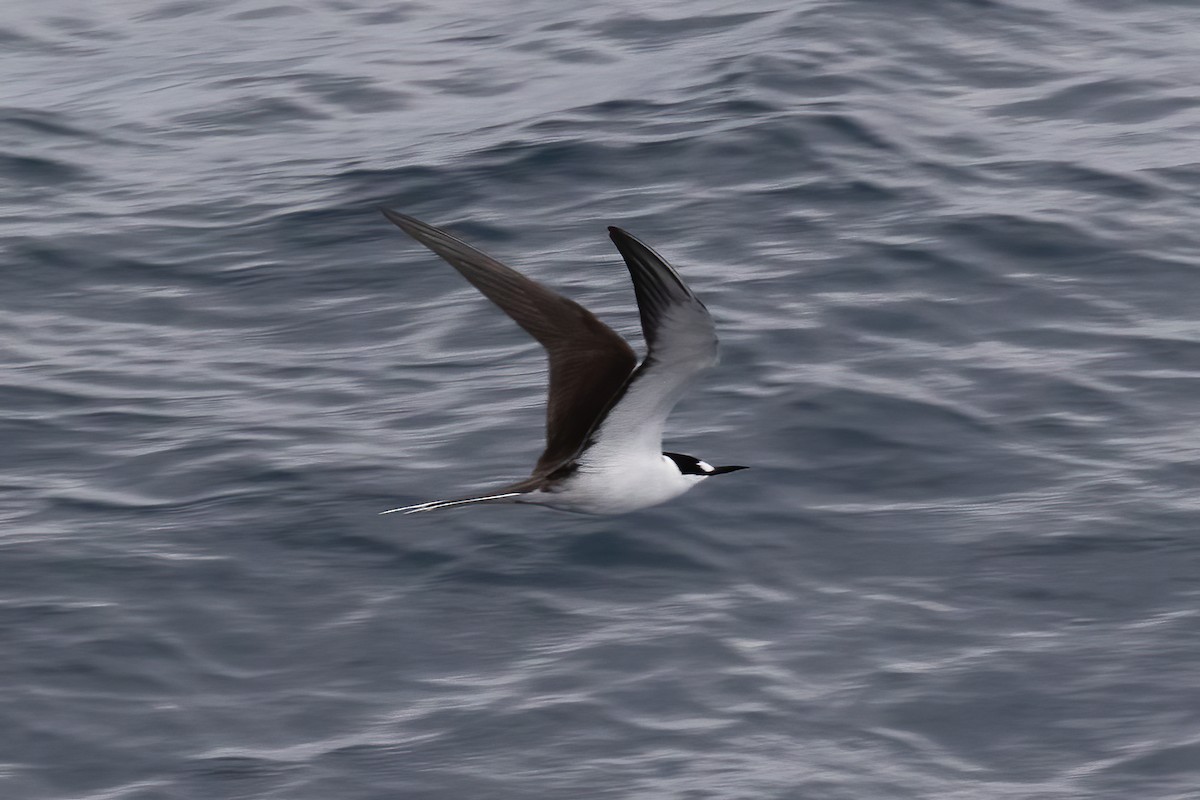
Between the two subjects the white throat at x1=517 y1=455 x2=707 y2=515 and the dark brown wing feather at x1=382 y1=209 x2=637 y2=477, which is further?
the dark brown wing feather at x1=382 y1=209 x2=637 y2=477

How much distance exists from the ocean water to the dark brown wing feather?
86 centimetres

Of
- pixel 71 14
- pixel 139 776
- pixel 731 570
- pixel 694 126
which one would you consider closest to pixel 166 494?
pixel 139 776

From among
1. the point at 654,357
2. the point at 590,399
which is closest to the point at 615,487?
the point at 590,399

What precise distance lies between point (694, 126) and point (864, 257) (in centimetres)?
259

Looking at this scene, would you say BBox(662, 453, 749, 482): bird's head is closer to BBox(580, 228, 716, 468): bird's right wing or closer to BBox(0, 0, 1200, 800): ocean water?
BBox(580, 228, 716, 468): bird's right wing

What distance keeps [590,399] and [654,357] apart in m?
1.05

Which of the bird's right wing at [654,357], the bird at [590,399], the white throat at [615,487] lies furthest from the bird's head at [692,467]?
the bird's right wing at [654,357]

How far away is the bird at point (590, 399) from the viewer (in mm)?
7098

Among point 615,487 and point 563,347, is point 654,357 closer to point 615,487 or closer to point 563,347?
point 615,487

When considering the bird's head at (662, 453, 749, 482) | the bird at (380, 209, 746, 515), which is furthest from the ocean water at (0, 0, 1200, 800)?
the bird at (380, 209, 746, 515)

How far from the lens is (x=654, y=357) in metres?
6.72

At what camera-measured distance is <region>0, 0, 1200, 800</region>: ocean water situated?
7223mm

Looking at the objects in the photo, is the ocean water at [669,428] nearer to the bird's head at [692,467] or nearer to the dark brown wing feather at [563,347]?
the bird's head at [692,467]

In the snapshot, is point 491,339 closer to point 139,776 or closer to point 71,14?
point 139,776
